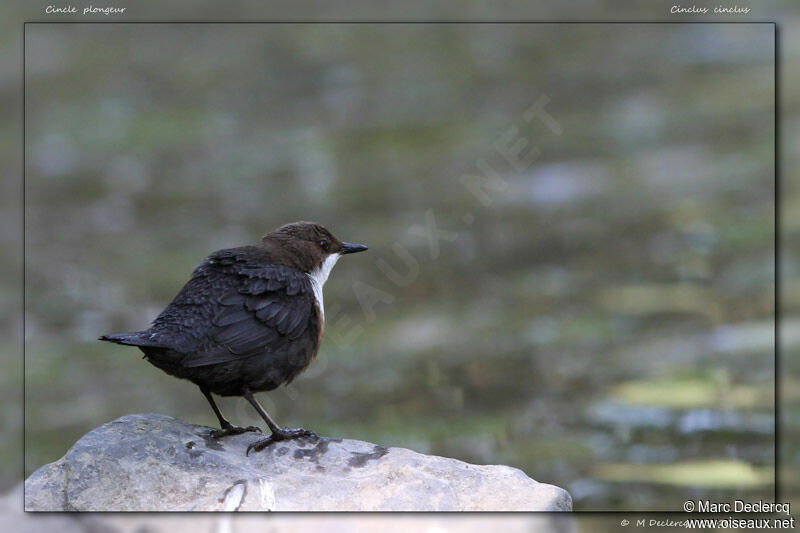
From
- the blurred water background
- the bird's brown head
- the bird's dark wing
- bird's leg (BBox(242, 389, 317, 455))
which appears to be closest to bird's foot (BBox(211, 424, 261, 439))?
bird's leg (BBox(242, 389, 317, 455))

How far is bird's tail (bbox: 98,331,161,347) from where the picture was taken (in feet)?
13.9

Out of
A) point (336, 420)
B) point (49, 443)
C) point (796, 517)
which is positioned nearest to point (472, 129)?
point (336, 420)

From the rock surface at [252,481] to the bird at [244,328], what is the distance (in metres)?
0.30

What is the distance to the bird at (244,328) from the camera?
463 cm

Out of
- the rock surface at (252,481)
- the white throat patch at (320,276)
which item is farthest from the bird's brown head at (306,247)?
the rock surface at (252,481)

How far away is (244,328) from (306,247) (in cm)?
74

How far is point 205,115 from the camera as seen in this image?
13.2 m

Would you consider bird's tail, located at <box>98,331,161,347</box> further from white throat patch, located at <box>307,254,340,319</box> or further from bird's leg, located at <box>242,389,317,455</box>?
white throat patch, located at <box>307,254,340,319</box>

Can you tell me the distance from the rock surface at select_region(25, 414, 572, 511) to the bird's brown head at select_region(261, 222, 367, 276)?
1129 mm

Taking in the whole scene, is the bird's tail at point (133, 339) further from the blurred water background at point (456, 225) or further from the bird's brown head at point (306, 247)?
the blurred water background at point (456, 225)

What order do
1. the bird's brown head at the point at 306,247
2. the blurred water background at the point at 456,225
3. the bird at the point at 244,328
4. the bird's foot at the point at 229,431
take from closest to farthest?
the bird at the point at 244,328 → the bird's foot at the point at 229,431 → the bird's brown head at the point at 306,247 → the blurred water background at the point at 456,225

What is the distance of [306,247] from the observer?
539 cm

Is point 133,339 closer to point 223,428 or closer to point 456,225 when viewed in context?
point 223,428

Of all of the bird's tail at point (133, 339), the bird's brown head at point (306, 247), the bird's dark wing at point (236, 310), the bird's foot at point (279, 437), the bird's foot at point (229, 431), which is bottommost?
the bird's foot at point (279, 437)
